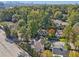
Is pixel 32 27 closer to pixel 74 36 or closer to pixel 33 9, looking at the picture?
pixel 74 36

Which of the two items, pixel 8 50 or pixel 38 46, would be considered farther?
pixel 38 46

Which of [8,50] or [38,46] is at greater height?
[8,50]

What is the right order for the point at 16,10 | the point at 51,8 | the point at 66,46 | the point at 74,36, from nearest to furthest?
the point at 66,46 → the point at 74,36 → the point at 16,10 → the point at 51,8

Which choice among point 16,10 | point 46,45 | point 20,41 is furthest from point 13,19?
point 46,45

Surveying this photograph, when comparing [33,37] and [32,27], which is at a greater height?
[32,27]

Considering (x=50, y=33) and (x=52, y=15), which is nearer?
(x=50, y=33)

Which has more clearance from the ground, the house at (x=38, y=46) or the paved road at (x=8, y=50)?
the paved road at (x=8, y=50)

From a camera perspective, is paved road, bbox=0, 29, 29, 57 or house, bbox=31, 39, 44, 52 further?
house, bbox=31, 39, 44, 52

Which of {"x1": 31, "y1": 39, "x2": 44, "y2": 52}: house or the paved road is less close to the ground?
the paved road

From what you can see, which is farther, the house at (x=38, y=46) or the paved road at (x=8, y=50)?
the house at (x=38, y=46)

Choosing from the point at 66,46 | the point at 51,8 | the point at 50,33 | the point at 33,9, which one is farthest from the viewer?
the point at 51,8

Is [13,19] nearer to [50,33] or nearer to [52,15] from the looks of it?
[50,33]
